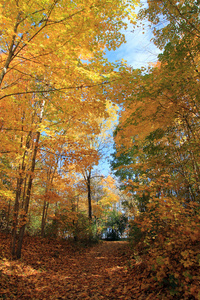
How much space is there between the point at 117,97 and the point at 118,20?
7.54 feet

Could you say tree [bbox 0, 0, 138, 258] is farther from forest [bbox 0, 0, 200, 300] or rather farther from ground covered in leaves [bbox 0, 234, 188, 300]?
ground covered in leaves [bbox 0, 234, 188, 300]

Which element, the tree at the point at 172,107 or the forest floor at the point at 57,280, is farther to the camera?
the forest floor at the point at 57,280

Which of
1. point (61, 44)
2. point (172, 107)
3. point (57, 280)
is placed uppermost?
point (61, 44)

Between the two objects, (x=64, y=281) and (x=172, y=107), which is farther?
(x=64, y=281)

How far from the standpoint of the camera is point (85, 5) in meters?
3.18

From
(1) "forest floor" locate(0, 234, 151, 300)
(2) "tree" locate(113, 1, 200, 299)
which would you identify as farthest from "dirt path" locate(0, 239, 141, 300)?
(2) "tree" locate(113, 1, 200, 299)

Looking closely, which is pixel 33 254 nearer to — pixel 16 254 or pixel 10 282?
pixel 16 254

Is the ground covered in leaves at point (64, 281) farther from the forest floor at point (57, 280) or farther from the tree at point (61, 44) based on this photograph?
the tree at point (61, 44)

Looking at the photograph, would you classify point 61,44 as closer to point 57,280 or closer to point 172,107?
point 172,107

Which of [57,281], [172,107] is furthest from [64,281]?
[172,107]

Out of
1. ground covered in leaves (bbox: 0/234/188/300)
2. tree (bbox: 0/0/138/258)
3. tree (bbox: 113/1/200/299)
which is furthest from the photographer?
ground covered in leaves (bbox: 0/234/188/300)

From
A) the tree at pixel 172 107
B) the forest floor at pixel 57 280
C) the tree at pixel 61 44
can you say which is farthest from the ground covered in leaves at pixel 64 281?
the tree at pixel 61 44

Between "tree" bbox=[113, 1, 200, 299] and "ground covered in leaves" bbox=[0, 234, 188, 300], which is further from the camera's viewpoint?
"ground covered in leaves" bbox=[0, 234, 188, 300]

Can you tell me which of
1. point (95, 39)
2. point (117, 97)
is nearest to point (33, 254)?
point (117, 97)
